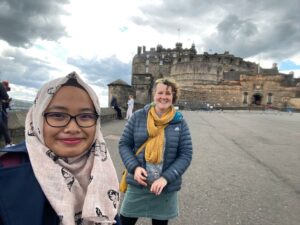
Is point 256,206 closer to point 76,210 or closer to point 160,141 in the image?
point 160,141

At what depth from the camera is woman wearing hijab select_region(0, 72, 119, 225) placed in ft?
4.51

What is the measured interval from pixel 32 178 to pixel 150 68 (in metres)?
80.6

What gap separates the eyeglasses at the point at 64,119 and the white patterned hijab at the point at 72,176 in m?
0.04

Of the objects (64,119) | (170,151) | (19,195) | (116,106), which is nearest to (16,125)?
(170,151)

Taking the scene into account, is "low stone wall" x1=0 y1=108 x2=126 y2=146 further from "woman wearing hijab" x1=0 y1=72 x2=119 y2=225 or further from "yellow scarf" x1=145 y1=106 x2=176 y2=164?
"woman wearing hijab" x1=0 y1=72 x2=119 y2=225

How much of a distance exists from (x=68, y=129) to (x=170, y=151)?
1.43m

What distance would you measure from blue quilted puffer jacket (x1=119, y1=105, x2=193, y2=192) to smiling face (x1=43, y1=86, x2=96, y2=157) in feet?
4.17

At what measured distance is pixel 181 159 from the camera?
112 inches

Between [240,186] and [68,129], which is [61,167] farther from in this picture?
[240,186]

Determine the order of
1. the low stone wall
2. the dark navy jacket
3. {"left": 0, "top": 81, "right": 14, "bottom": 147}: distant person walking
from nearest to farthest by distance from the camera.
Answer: the dark navy jacket → {"left": 0, "top": 81, "right": 14, "bottom": 147}: distant person walking → the low stone wall

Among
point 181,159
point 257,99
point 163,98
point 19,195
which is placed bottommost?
point 257,99

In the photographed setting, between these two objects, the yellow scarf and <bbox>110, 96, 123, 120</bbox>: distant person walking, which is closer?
the yellow scarf

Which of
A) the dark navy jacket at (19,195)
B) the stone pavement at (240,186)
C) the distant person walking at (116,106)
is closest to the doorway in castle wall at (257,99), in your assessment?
the distant person walking at (116,106)

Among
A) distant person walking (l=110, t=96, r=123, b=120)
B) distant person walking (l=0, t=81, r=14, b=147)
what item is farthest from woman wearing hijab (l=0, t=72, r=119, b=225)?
distant person walking (l=110, t=96, r=123, b=120)
